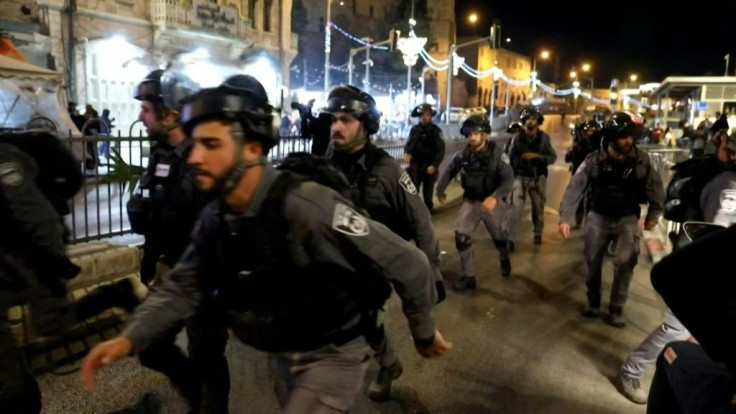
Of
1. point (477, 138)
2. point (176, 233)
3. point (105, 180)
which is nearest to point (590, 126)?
point (477, 138)

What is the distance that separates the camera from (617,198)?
5.57 m

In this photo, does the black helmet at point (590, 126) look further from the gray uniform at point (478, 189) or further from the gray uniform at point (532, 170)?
the gray uniform at point (478, 189)

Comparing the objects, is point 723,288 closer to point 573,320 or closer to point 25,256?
point 25,256

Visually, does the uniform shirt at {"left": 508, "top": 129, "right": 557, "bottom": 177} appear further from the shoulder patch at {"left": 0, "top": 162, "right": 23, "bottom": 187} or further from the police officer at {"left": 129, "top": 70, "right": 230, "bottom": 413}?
the shoulder patch at {"left": 0, "top": 162, "right": 23, "bottom": 187}

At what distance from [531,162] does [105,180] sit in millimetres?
5995

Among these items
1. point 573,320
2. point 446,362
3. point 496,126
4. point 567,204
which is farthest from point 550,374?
point 496,126

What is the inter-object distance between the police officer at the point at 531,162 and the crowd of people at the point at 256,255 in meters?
4.54

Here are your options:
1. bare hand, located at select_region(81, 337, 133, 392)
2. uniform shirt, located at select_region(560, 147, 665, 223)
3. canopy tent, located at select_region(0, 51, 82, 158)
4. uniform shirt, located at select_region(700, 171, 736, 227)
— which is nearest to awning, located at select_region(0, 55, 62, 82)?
canopy tent, located at select_region(0, 51, 82, 158)

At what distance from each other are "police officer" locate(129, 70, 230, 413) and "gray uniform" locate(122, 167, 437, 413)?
0.75 meters

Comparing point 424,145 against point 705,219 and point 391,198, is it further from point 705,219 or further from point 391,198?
point 391,198

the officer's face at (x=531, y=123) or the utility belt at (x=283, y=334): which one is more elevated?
the officer's face at (x=531, y=123)

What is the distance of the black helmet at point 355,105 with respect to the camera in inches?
149

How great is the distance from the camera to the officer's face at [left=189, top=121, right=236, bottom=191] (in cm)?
229

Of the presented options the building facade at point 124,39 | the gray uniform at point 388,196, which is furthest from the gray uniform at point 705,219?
the building facade at point 124,39
